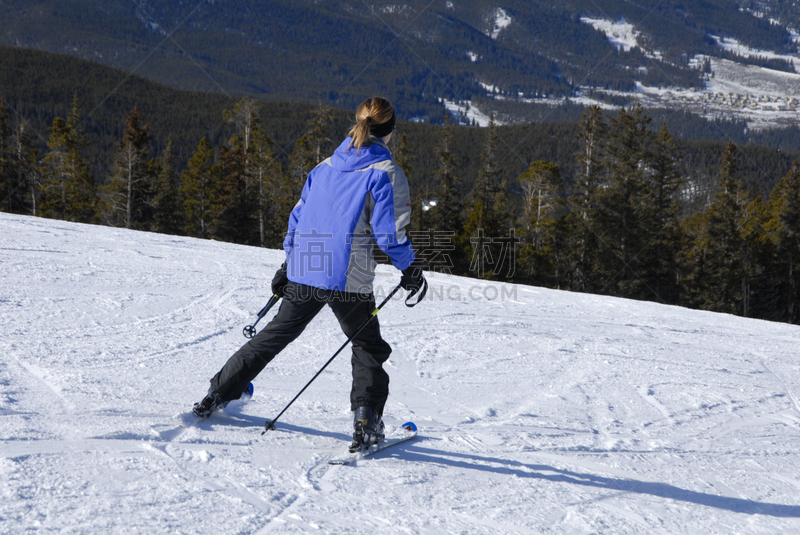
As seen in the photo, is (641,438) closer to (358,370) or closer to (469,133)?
(358,370)

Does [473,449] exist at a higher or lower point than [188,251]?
lower

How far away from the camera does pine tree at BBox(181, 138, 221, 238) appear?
1442 inches

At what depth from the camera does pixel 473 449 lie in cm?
286

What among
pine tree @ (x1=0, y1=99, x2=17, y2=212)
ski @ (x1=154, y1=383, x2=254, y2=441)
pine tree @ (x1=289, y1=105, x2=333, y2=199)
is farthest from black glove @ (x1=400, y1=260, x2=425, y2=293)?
pine tree @ (x1=0, y1=99, x2=17, y2=212)

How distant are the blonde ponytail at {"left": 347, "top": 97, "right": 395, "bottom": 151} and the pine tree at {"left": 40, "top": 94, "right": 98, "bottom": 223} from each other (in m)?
37.6

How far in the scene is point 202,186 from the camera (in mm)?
37562

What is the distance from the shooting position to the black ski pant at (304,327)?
2.63 metres

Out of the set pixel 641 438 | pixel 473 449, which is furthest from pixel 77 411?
pixel 641 438

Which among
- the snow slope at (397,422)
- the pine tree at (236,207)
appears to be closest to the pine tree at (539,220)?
the pine tree at (236,207)

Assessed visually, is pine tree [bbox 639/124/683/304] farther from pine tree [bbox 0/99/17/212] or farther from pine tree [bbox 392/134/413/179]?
pine tree [bbox 0/99/17/212]

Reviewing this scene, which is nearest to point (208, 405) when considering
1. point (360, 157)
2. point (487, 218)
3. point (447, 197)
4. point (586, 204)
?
point (360, 157)

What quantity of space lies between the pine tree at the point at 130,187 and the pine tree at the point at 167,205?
92 cm

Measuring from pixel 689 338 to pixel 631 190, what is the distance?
24.8 meters

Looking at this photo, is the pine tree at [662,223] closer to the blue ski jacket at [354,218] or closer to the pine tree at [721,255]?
the pine tree at [721,255]
